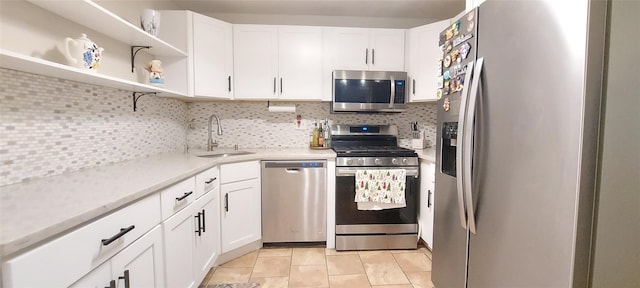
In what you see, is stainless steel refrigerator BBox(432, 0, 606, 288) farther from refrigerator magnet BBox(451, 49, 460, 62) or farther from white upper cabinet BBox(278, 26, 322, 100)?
white upper cabinet BBox(278, 26, 322, 100)

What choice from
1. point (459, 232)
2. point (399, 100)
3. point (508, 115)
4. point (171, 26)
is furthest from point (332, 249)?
point (171, 26)

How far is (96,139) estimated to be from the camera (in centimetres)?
157

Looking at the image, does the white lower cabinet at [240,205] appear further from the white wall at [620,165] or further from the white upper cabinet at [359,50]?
the white wall at [620,165]

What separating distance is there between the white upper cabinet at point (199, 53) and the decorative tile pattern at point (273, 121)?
387 millimetres

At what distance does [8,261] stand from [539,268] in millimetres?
1506

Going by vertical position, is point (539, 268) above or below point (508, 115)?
below

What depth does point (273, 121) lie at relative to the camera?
2.89m

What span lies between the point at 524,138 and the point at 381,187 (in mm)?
1412

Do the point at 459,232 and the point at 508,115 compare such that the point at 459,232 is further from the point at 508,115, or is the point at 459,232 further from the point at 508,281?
the point at 508,115

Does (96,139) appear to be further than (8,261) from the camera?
Yes

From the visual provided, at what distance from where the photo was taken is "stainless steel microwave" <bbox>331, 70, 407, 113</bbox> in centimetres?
255

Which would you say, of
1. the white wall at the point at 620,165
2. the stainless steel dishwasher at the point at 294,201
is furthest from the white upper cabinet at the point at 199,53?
the white wall at the point at 620,165

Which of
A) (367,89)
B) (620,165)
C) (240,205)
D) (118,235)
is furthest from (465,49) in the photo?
(240,205)

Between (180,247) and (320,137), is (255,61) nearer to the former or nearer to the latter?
(320,137)
